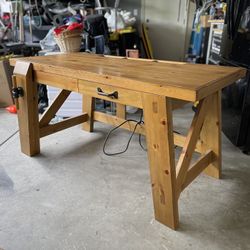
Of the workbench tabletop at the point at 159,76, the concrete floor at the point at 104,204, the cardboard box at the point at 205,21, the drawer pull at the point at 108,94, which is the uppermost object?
the cardboard box at the point at 205,21

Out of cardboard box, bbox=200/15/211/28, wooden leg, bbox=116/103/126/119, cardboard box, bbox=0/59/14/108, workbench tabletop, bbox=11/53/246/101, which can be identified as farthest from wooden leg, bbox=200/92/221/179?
cardboard box, bbox=0/59/14/108

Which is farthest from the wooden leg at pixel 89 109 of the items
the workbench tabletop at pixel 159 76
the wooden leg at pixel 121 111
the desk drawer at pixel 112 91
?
the desk drawer at pixel 112 91

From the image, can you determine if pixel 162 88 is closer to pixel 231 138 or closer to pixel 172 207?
pixel 172 207

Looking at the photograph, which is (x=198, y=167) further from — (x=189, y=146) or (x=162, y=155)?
(x=162, y=155)

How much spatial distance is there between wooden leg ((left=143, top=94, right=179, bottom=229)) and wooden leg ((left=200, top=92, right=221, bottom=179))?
0.47 meters

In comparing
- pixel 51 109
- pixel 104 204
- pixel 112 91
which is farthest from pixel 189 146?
pixel 51 109

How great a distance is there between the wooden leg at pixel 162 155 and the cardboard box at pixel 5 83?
7.79 ft

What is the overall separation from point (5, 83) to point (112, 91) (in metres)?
2.20

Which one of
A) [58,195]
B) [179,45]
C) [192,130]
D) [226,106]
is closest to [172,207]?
Answer: [192,130]

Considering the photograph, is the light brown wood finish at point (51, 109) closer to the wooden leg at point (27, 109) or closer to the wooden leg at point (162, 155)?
the wooden leg at point (27, 109)

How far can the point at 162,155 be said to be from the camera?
1090 mm

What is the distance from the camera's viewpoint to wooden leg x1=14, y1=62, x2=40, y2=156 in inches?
63.8

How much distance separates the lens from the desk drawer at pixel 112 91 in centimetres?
111

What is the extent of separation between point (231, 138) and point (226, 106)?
0.31 meters
